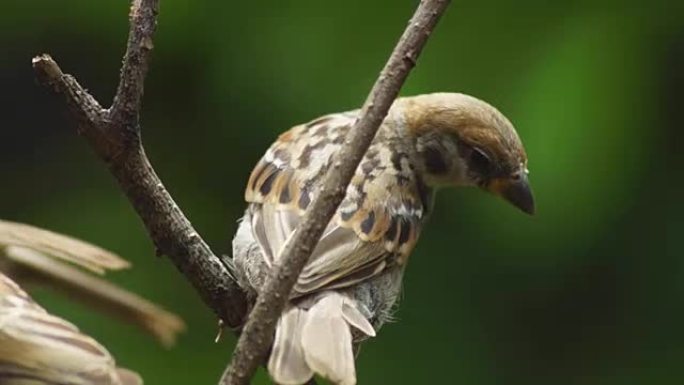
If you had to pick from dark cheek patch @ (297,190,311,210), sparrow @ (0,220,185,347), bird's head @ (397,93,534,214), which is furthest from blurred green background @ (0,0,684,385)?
sparrow @ (0,220,185,347)

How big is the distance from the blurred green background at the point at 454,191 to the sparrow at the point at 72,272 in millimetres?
1244

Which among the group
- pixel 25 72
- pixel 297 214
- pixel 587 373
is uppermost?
pixel 25 72

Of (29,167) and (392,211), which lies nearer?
(392,211)

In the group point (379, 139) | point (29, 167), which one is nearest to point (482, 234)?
point (379, 139)

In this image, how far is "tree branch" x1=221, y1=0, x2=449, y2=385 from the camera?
1408 millimetres

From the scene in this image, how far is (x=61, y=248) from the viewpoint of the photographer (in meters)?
1.80

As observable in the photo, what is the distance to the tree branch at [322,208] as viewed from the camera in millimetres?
1408

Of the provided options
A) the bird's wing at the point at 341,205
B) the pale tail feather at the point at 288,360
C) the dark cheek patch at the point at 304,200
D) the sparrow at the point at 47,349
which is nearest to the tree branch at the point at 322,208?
the sparrow at the point at 47,349

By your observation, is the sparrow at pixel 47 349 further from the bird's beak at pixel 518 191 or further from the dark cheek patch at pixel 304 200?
the bird's beak at pixel 518 191

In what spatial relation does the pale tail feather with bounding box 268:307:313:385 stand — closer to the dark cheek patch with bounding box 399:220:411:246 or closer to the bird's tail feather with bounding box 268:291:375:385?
the bird's tail feather with bounding box 268:291:375:385

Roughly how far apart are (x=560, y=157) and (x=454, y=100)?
1.87 ft

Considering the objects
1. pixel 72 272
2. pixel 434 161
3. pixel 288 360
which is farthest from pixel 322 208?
pixel 434 161

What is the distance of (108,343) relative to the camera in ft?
10.7

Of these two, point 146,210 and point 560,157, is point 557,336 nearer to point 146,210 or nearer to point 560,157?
point 560,157
